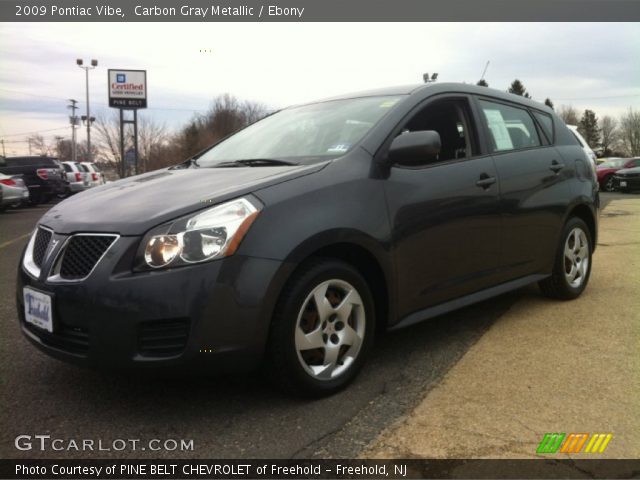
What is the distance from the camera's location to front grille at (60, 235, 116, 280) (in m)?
2.41

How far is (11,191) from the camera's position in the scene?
14289 millimetres

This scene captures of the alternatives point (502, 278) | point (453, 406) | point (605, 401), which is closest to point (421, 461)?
point (453, 406)

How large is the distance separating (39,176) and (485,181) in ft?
56.3

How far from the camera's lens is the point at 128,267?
2328 millimetres

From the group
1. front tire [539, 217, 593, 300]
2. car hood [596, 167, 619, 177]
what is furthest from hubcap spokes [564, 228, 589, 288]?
car hood [596, 167, 619, 177]

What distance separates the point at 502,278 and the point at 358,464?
6.80 ft

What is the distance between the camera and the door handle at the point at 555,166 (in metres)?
4.29

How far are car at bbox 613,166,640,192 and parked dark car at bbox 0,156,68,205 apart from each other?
856 inches

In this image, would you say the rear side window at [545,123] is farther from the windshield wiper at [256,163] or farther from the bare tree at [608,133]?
the bare tree at [608,133]

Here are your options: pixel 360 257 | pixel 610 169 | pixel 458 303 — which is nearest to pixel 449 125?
pixel 458 303

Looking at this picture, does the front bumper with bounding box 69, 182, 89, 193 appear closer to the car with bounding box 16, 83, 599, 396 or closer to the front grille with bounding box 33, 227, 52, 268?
the car with bounding box 16, 83, 599, 396

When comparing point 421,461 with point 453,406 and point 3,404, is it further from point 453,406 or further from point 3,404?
point 3,404
